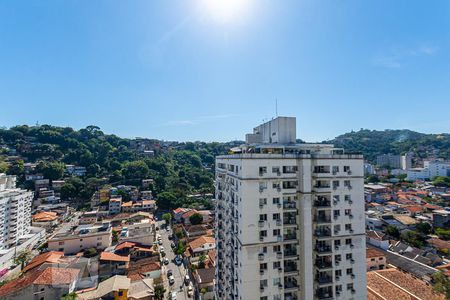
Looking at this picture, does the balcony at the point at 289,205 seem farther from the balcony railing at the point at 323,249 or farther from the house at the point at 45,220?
the house at the point at 45,220

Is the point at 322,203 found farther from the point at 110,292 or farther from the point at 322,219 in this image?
the point at 110,292

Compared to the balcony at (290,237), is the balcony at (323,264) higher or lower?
lower

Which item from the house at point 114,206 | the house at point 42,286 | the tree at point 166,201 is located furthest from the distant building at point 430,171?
the house at point 42,286

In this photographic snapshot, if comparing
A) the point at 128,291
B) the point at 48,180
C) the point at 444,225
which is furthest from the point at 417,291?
the point at 48,180

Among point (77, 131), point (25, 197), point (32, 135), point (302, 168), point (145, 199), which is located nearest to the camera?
point (302, 168)

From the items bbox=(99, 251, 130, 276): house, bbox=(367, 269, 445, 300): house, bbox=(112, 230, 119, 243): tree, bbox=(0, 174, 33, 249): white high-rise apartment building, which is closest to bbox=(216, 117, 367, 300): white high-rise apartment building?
bbox=(367, 269, 445, 300): house

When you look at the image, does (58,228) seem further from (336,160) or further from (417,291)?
(417,291)
